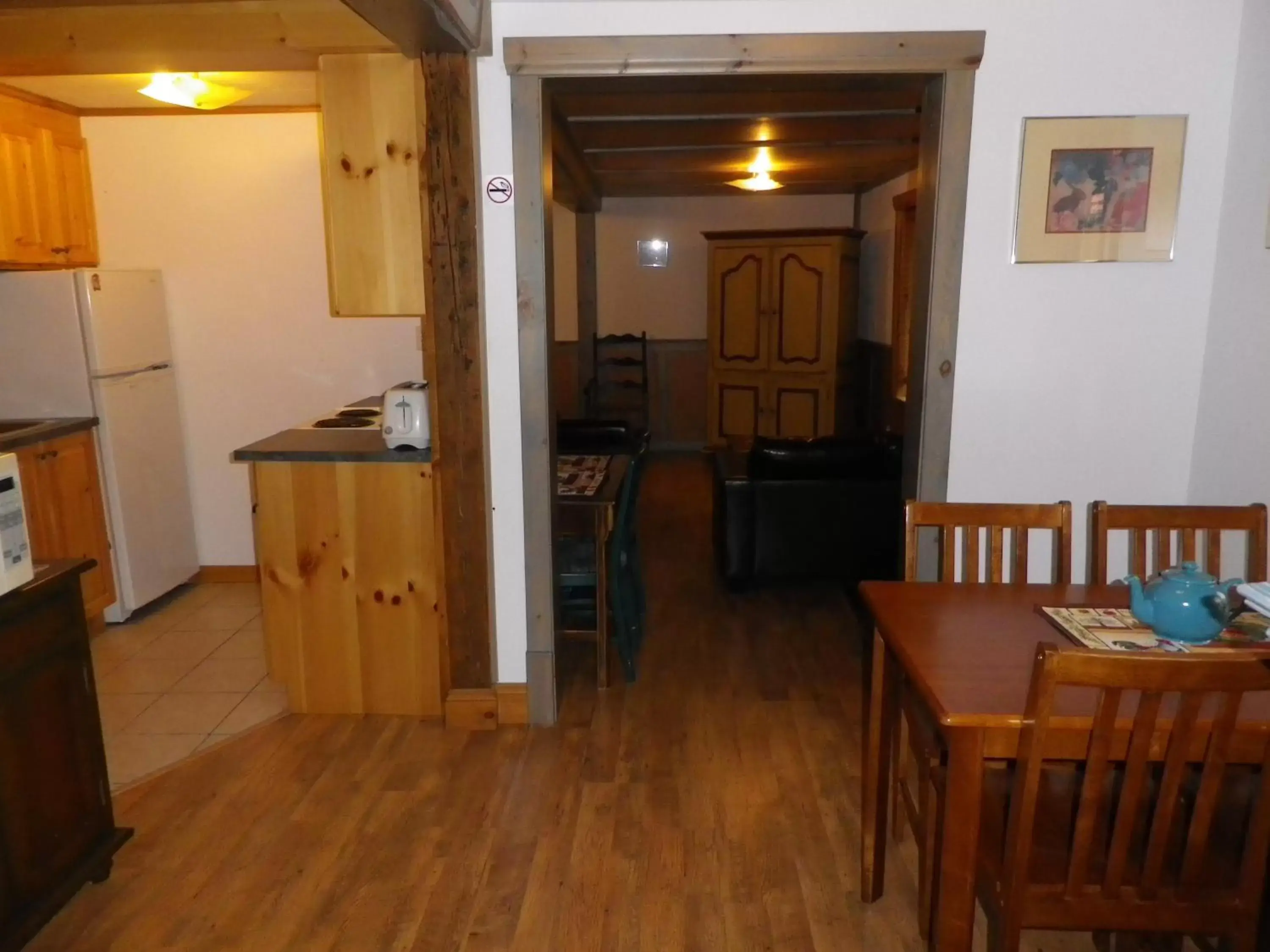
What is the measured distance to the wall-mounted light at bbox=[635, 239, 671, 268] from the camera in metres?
7.61

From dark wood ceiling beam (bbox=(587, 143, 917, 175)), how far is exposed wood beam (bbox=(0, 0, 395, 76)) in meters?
2.83

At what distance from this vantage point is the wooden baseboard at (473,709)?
9.80 feet

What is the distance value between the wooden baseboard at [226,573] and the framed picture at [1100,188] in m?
3.76

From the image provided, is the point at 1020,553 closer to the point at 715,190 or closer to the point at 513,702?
the point at 513,702

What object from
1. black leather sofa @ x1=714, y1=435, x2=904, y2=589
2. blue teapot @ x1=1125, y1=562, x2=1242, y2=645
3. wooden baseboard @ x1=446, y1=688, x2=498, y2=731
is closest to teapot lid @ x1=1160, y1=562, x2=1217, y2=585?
blue teapot @ x1=1125, y1=562, x2=1242, y2=645

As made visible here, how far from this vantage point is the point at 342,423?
11.8ft

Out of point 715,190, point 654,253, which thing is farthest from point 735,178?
point 654,253

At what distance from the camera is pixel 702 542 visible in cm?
512

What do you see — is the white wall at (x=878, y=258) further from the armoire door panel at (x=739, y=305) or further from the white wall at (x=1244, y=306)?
the white wall at (x=1244, y=306)

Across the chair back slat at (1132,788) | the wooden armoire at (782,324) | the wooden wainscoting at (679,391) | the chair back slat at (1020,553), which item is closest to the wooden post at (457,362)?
the chair back slat at (1020,553)

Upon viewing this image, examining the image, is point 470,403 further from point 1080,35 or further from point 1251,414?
point 1251,414

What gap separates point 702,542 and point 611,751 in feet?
7.78

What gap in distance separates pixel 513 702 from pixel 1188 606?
2.02 meters

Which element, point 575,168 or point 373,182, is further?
point 575,168
